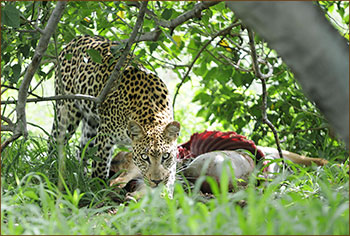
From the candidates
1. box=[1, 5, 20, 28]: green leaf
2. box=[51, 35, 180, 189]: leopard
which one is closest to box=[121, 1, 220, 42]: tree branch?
box=[51, 35, 180, 189]: leopard

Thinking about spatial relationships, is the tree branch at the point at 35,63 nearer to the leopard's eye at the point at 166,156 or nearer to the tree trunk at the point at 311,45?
the leopard's eye at the point at 166,156

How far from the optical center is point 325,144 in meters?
5.21

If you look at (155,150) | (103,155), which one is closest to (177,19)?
(155,150)

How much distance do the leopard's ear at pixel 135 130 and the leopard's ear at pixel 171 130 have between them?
0.19 m

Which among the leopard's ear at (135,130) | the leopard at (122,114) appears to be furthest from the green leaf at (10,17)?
the leopard's ear at (135,130)

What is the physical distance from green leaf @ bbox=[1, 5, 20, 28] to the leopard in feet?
2.11

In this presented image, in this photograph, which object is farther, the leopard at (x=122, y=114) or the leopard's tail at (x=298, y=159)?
the leopard's tail at (x=298, y=159)

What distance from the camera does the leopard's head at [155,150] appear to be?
12.3ft

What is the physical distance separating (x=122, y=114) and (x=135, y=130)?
503 millimetres

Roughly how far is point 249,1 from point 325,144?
3921 millimetres

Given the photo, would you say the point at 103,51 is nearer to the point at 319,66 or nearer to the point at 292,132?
the point at 292,132

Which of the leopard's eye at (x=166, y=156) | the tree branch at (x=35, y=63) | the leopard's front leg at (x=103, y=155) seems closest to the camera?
the tree branch at (x=35, y=63)

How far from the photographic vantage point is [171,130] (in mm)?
3879

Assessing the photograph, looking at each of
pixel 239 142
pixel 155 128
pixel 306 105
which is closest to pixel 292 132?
pixel 306 105
